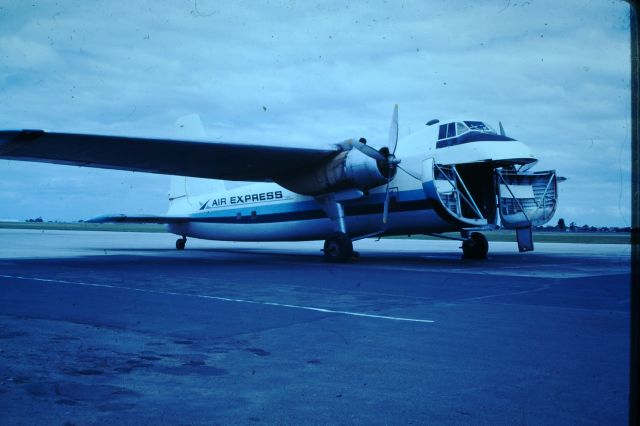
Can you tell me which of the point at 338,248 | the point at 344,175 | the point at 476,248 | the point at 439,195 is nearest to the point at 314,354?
the point at 439,195

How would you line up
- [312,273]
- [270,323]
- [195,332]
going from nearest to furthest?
[195,332] < [270,323] < [312,273]

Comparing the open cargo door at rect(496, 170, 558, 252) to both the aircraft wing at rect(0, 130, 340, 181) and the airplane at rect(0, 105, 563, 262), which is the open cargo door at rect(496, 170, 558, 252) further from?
the aircraft wing at rect(0, 130, 340, 181)

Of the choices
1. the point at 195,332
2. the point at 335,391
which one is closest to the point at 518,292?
the point at 195,332

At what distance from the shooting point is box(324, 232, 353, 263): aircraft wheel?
1856 cm

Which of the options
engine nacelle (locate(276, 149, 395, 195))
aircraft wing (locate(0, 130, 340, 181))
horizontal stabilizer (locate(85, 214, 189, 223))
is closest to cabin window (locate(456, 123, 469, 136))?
engine nacelle (locate(276, 149, 395, 195))

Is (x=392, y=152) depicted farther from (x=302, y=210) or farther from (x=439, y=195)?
(x=302, y=210)

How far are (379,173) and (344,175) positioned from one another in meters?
1.29

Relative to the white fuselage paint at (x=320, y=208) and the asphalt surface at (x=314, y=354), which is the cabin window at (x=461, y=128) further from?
the asphalt surface at (x=314, y=354)

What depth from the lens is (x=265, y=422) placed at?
382 centimetres

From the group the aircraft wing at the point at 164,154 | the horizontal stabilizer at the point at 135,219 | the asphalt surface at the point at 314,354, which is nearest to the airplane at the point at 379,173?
the aircraft wing at the point at 164,154

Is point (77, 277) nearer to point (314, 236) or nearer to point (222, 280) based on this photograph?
point (222, 280)

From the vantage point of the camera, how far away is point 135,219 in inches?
965

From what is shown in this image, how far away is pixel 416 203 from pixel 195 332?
40.5 ft

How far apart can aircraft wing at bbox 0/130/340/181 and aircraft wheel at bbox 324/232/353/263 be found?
2.69m
